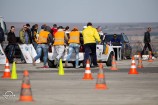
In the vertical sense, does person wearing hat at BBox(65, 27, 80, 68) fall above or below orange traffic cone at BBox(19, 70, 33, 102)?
below

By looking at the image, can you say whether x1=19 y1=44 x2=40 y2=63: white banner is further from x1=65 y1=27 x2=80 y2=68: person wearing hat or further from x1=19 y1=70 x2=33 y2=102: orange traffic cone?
x1=19 y1=70 x2=33 y2=102: orange traffic cone

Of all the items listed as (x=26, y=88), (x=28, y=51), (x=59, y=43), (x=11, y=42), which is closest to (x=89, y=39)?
(x=59, y=43)

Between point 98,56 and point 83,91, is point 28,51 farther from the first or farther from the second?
point 83,91

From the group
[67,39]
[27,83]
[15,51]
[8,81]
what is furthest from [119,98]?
[15,51]

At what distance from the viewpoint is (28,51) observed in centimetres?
3994

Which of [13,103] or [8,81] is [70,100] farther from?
[8,81]

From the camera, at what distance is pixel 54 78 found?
1000 inches

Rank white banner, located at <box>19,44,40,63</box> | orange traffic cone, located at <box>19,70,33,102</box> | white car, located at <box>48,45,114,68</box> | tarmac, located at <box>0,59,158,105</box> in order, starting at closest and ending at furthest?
orange traffic cone, located at <box>19,70,33,102</box>, tarmac, located at <box>0,59,158,105</box>, white car, located at <box>48,45,114,68</box>, white banner, located at <box>19,44,40,63</box>

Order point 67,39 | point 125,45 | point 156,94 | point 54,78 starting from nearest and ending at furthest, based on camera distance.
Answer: point 156,94
point 54,78
point 67,39
point 125,45

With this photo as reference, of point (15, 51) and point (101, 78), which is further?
point (15, 51)

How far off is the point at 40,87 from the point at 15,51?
21.2 meters

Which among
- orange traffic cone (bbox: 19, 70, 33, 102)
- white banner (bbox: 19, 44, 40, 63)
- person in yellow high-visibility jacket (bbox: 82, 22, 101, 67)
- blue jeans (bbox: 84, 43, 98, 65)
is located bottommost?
white banner (bbox: 19, 44, 40, 63)

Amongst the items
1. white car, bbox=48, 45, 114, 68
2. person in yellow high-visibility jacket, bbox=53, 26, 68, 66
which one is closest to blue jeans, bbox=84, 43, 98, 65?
white car, bbox=48, 45, 114, 68

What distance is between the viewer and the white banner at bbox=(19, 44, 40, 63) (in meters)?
39.9
